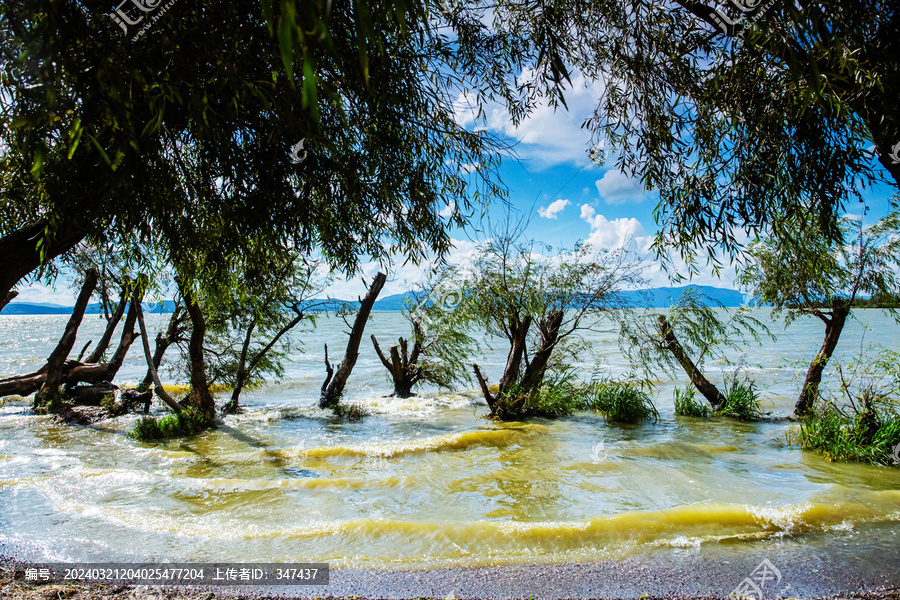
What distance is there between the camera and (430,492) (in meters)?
7.02

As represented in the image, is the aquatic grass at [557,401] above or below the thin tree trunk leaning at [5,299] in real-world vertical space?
below

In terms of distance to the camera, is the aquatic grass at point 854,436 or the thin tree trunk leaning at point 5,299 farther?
the aquatic grass at point 854,436

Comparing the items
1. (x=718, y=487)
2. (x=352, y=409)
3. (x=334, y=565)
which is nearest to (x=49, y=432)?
(x=352, y=409)

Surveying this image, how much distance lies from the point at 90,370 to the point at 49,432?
394 cm

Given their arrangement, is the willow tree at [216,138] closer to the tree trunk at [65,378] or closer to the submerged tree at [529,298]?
the submerged tree at [529,298]

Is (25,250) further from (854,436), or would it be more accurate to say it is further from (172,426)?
(854,436)

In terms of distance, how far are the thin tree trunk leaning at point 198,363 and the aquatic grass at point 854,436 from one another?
11.8m

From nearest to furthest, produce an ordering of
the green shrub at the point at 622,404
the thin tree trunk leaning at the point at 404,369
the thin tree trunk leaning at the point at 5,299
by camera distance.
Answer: the thin tree trunk leaning at the point at 5,299
the green shrub at the point at 622,404
the thin tree trunk leaning at the point at 404,369

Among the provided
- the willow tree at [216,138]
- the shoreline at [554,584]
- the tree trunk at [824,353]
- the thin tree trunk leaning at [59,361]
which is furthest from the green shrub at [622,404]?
the thin tree trunk leaning at [59,361]

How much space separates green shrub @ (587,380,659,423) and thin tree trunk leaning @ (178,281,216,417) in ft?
30.7

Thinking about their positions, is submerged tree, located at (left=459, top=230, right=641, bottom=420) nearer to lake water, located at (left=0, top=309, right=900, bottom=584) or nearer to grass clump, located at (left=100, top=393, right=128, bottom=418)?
lake water, located at (left=0, top=309, right=900, bottom=584)

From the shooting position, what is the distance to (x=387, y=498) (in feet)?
22.2

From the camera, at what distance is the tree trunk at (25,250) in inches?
144

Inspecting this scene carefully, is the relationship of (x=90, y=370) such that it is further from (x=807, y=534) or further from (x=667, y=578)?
(x=807, y=534)
